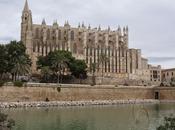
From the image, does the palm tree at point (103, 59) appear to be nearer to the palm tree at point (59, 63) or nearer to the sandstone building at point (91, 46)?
the sandstone building at point (91, 46)

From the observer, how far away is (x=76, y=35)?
138 meters

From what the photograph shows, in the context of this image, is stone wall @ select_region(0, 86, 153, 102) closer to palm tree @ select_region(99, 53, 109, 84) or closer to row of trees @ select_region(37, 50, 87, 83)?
row of trees @ select_region(37, 50, 87, 83)

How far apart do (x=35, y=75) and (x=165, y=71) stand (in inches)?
2570

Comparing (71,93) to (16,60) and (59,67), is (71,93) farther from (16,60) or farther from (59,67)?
(59,67)

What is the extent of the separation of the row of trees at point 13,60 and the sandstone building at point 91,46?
29.9m

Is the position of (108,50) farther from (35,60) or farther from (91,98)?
(91,98)

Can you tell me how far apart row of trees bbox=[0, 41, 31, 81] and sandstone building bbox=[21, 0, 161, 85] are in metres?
29.9

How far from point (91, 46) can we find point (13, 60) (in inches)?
1997

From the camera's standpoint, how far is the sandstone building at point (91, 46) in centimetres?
12685

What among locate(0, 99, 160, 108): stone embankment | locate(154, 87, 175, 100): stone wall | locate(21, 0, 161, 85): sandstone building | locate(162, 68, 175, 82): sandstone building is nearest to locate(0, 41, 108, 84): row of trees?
locate(21, 0, 161, 85): sandstone building

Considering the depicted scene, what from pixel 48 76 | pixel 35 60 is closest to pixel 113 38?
pixel 35 60

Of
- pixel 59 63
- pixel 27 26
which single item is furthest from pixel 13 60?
pixel 27 26

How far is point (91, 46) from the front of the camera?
13800 centimetres

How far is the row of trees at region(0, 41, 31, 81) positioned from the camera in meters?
88.0
